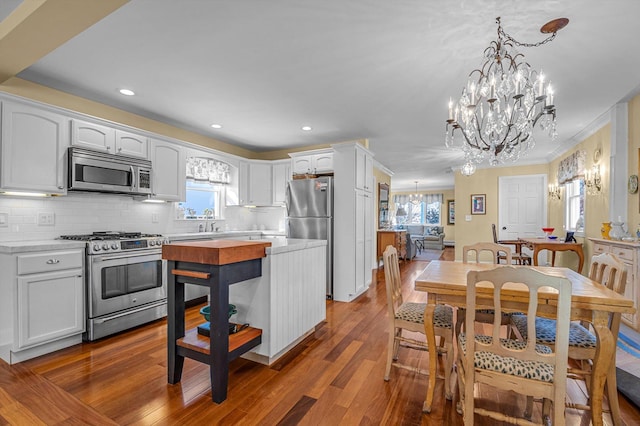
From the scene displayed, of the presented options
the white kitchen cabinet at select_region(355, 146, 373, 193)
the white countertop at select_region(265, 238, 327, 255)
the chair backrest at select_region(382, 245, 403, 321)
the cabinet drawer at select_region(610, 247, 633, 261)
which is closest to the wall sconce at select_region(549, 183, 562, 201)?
the cabinet drawer at select_region(610, 247, 633, 261)

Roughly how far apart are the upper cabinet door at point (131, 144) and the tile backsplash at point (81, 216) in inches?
22.0

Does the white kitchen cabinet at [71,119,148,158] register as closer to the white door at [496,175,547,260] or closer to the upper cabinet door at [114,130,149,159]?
the upper cabinet door at [114,130,149,159]

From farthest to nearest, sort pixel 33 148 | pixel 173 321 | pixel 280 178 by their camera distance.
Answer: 1. pixel 280 178
2. pixel 33 148
3. pixel 173 321

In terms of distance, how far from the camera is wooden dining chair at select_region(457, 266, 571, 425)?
4.51 feet

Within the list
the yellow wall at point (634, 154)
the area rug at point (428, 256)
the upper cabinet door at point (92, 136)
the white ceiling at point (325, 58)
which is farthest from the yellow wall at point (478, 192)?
the upper cabinet door at point (92, 136)

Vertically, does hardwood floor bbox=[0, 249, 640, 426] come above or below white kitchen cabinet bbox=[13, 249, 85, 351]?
below

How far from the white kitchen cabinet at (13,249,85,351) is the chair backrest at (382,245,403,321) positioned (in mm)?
2760

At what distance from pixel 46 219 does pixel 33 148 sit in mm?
726

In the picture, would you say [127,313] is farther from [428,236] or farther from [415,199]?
[415,199]

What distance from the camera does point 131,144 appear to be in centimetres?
351

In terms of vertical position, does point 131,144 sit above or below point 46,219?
above

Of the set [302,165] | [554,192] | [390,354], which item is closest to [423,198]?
[554,192]

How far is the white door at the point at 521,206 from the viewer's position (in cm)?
677

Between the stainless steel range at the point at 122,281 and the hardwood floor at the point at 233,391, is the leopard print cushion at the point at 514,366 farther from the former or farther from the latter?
the stainless steel range at the point at 122,281
